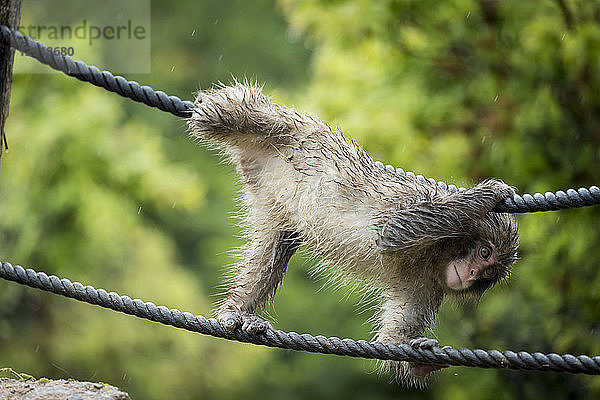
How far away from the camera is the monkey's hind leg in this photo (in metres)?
2.78

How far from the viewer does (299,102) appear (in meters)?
7.02

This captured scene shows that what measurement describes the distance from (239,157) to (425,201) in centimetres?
79

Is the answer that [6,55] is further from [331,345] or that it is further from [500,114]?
[500,114]

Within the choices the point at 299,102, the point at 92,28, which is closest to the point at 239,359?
the point at 299,102

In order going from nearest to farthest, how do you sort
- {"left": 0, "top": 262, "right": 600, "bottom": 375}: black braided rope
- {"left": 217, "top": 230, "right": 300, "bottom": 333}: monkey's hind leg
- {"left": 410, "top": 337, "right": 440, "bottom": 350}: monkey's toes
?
{"left": 0, "top": 262, "right": 600, "bottom": 375}: black braided rope < {"left": 410, "top": 337, "right": 440, "bottom": 350}: monkey's toes < {"left": 217, "top": 230, "right": 300, "bottom": 333}: monkey's hind leg

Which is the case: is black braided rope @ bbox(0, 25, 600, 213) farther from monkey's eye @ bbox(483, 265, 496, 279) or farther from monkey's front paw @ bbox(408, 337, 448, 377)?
monkey's front paw @ bbox(408, 337, 448, 377)

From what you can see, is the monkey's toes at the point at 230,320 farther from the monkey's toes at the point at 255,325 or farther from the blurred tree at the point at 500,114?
the blurred tree at the point at 500,114

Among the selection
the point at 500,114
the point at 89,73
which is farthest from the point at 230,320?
the point at 500,114

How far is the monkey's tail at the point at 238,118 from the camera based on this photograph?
2729 millimetres

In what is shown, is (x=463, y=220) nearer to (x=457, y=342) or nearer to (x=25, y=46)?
(x=25, y=46)

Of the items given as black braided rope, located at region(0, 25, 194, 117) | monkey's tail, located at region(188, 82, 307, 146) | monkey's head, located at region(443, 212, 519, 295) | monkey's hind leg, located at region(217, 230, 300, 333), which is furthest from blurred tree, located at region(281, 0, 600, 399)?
black braided rope, located at region(0, 25, 194, 117)

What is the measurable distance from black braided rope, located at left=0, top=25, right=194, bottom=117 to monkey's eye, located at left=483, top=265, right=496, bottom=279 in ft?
4.14

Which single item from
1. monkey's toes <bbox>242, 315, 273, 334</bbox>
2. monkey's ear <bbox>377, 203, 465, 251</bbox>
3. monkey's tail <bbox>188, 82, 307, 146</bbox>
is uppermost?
monkey's tail <bbox>188, 82, 307, 146</bbox>

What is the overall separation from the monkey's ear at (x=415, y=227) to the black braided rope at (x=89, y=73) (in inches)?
35.6
